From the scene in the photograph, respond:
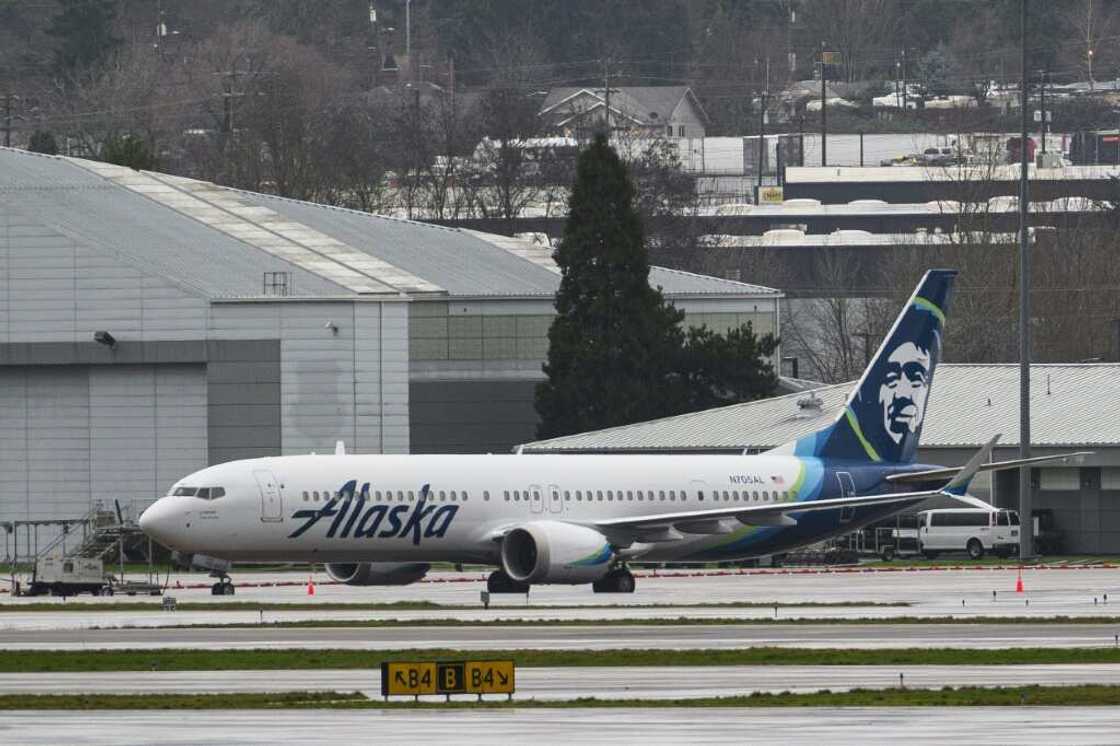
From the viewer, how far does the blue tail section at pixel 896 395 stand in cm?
7062

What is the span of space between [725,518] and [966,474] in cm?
565

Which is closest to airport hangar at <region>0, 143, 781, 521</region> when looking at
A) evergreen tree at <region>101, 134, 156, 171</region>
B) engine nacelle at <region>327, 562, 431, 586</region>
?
engine nacelle at <region>327, 562, 431, 586</region>

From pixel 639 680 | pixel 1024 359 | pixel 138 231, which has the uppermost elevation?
pixel 138 231

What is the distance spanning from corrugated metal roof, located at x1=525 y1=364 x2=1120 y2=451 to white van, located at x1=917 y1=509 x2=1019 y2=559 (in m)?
2.37

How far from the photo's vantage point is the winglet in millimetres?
64375

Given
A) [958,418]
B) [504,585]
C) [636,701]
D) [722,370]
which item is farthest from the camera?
[722,370]

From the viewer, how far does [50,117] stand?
19825 cm

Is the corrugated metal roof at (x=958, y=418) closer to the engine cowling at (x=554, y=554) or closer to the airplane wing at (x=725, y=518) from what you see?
the airplane wing at (x=725, y=518)

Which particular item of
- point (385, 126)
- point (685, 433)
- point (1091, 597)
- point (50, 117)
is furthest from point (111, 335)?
point (50, 117)

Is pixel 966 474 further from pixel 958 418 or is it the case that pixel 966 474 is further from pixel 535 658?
pixel 958 418

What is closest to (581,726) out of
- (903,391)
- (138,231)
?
(903,391)

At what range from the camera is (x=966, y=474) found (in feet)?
212

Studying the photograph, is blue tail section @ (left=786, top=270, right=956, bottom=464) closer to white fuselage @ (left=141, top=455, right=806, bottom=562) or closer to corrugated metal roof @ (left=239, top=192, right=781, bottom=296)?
white fuselage @ (left=141, top=455, right=806, bottom=562)

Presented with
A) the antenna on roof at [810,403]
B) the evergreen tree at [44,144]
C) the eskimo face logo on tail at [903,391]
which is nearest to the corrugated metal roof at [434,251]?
the antenna on roof at [810,403]
